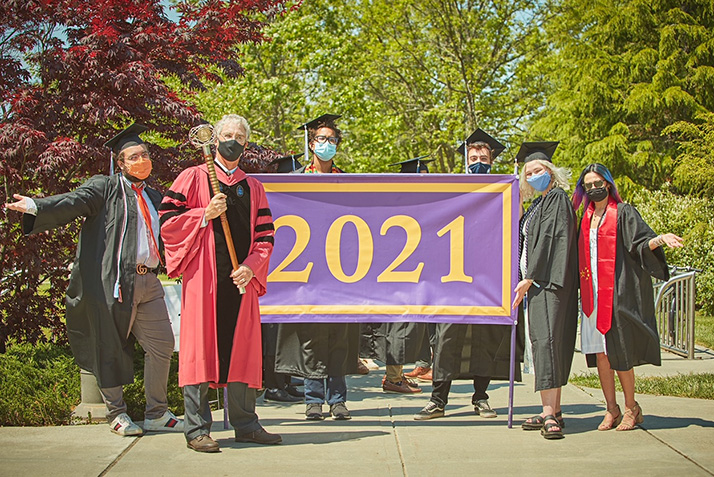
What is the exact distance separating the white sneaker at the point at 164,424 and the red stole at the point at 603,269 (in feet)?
10.4

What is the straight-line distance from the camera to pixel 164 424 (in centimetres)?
609

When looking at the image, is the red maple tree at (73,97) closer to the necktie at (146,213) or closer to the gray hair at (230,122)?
the necktie at (146,213)

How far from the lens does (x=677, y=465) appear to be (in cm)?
496

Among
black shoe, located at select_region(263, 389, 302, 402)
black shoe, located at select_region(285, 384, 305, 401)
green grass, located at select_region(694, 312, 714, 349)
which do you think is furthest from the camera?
green grass, located at select_region(694, 312, 714, 349)

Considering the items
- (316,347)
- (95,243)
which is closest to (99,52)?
(95,243)

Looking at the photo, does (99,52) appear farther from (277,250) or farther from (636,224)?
(636,224)

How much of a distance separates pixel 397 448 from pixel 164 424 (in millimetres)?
1822

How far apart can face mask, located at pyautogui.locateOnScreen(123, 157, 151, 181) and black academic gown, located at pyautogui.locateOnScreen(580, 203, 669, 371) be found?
3588mm

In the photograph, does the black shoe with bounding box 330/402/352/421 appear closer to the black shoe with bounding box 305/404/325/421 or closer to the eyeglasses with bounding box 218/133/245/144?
the black shoe with bounding box 305/404/325/421

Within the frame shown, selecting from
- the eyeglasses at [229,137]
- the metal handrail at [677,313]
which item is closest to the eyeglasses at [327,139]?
the eyeglasses at [229,137]

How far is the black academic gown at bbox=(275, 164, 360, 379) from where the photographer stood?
655cm

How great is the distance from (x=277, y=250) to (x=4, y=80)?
353cm

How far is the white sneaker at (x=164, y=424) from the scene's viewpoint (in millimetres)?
6082

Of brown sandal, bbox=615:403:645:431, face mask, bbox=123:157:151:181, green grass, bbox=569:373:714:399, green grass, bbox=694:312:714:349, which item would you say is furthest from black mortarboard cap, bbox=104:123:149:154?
green grass, bbox=694:312:714:349
